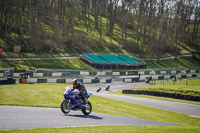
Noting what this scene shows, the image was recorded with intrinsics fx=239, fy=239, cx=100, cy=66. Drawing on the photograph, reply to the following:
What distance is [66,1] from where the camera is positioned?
6956 cm

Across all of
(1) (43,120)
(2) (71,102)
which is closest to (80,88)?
(2) (71,102)

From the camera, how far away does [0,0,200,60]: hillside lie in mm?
58375

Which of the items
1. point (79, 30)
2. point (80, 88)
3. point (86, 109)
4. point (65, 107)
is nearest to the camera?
point (65, 107)

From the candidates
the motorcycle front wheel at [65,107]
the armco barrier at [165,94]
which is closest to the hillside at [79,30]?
the armco barrier at [165,94]

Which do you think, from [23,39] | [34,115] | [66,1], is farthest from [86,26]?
[34,115]

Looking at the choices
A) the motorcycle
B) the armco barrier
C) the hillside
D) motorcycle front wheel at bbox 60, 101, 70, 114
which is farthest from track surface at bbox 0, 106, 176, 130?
the hillside

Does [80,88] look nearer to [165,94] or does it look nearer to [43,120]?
[43,120]

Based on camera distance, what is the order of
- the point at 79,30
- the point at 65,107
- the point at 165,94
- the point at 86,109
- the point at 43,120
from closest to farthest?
the point at 43,120, the point at 65,107, the point at 86,109, the point at 165,94, the point at 79,30

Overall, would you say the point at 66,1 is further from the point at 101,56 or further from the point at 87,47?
the point at 101,56

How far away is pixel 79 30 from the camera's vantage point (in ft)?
252

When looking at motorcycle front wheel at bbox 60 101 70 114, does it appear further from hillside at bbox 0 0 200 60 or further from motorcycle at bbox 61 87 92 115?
hillside at bbox 0 0 200 60

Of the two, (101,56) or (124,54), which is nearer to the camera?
(101,56)

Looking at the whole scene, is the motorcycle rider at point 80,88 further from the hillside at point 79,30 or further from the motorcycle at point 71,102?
the hillside at point 79,30

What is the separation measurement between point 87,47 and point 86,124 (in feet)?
191
